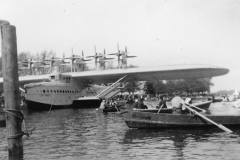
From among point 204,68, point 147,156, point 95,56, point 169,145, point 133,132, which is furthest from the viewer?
point 95,56

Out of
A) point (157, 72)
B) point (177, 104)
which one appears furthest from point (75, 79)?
point (177, 104)

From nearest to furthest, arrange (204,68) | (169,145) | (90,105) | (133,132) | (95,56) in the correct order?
1. (169,145)
2. (133,132)
3. (204,68)
4. (90,105)
5. (95,56)

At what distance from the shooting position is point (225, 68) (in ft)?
158

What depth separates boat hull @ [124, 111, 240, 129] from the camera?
55.9ft

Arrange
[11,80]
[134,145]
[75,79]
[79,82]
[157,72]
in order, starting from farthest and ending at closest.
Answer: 1. [79,82]
2. [75,79]
3. [157,72]
4. [134,145]
5. [11,80]

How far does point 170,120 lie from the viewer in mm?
17531

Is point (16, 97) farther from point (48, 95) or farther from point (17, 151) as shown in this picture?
point (48, 95)

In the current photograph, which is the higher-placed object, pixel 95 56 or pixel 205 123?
pixel 95 56

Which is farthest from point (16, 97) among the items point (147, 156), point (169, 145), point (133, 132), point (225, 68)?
point (225, 68)

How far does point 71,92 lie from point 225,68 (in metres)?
22.4

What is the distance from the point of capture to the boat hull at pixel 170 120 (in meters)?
17.0

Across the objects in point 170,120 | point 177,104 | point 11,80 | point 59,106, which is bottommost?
point 59,106

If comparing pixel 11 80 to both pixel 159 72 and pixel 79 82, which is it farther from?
pixel 79 82

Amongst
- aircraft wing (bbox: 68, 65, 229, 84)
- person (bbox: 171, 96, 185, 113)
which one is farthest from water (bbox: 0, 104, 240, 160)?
aircraft wing (bbox: 68, 65, 229, 84)
